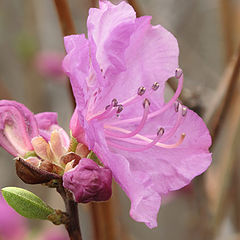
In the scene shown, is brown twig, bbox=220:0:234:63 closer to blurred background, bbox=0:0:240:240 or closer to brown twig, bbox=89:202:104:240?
blurred background, bbox=0:0:240:240

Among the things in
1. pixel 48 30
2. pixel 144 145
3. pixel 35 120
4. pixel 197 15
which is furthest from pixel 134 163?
pixel 48 30

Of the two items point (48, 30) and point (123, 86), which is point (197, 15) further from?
point (123, 86)

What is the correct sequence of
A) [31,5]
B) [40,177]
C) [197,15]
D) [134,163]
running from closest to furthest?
[40,177], [134,163], [31,5], [197,15]

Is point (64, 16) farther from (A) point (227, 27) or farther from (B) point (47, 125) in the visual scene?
(A) point (227, 27)

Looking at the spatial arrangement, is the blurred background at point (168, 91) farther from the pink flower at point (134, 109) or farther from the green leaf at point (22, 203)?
the green leaf at point (22, 203)

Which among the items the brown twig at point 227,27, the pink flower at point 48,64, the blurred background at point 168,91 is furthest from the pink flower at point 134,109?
the pink flower at point 48,64

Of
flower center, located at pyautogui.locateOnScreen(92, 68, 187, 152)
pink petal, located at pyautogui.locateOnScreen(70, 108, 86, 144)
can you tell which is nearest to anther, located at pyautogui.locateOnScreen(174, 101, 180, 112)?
flower center, located at pyautogui.locateOnScreen(92, 68, 187, 152)

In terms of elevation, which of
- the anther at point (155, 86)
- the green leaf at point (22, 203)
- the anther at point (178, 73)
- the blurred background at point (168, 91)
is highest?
the anther at point (178, 73)
